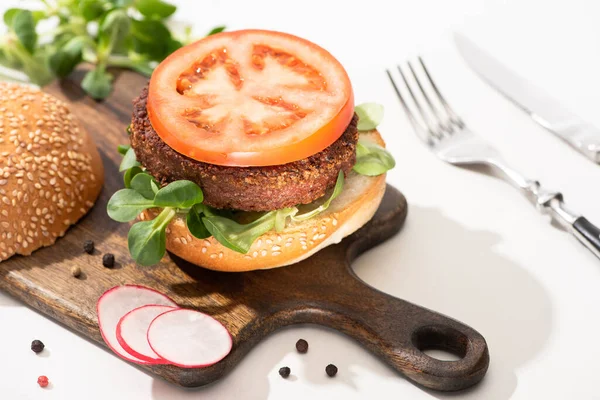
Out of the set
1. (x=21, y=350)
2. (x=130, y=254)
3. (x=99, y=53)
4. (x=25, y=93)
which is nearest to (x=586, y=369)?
(x=130, y=254)

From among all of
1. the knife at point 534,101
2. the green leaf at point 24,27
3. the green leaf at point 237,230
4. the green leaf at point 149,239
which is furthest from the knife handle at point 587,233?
the green leaf at point 24,27

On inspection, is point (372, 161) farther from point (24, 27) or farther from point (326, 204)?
point (24, 27)

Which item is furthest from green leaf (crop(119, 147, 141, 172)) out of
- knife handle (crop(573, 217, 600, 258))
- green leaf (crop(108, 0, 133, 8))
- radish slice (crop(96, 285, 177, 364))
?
knife handle (crop(573, 217, 600, 258))

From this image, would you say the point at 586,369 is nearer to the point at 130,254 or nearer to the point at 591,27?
the point at 130,254

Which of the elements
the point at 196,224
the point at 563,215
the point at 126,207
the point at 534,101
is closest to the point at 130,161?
the point at 126,207

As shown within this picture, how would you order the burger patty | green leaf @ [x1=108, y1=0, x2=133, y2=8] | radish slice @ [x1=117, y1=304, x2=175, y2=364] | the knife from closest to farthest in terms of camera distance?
radish slice @ [x1=117, y1=304, x2=175, y2=364] → the burger patty → the knife → green leaf @ [x1=108, y1=0, x2=133, y2=8]

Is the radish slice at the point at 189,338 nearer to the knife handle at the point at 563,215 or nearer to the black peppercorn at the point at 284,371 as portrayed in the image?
the black peppercorn at the point at 284,371

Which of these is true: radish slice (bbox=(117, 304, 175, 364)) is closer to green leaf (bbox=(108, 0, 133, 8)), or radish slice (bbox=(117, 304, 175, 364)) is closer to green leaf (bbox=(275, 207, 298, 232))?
green leaf (bbox=(275, 207, 298, 232))
